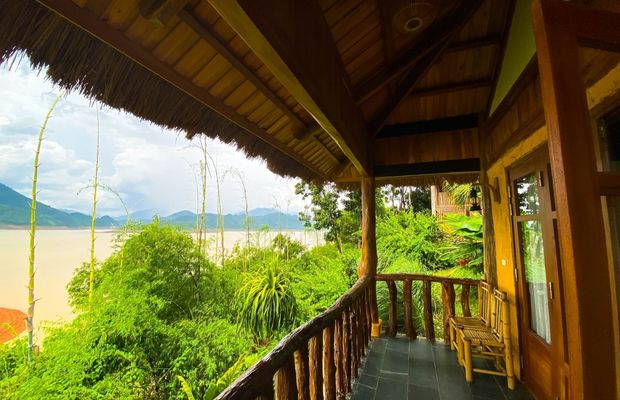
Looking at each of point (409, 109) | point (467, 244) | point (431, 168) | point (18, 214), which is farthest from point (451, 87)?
point (18, 214)

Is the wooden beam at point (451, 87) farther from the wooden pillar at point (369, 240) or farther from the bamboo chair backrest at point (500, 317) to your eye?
the bamboo chair backrest at point (500, 317)

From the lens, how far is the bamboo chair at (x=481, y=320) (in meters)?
3.05

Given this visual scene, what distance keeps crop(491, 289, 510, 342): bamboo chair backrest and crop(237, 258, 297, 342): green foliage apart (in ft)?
9.45

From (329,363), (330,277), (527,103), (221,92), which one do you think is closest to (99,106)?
(221,92)

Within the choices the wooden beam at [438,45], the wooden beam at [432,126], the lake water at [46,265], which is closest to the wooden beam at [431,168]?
the wooden beam at [432,126]

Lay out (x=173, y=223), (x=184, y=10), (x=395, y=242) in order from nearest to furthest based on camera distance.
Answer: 1. (x=184, y=10)
2. (x=173, y=223)
3. (x=395, y=242)

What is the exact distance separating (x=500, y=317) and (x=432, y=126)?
2.43 metres

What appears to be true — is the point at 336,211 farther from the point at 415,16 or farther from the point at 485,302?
the point at 415,16

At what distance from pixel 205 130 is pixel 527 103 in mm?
2522

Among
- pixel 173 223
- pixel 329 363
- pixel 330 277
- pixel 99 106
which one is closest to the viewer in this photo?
pixel 99 106

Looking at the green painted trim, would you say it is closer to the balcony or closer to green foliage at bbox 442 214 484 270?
the balcony

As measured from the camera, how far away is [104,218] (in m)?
4.72

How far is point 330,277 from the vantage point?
20.1 ft

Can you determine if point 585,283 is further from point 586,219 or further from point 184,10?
point 184,10
